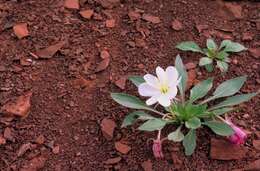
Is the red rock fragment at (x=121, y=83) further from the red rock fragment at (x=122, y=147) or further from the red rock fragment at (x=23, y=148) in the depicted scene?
the red rock fragment at (x=23, y=148)

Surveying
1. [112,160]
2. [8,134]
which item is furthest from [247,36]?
[8,134]

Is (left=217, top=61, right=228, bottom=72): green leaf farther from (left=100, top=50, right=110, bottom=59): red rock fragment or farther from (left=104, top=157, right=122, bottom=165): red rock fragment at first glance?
(left=104, top=157, right=122, bottom=165): red rock fragment

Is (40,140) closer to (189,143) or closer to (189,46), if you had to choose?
(189,143)

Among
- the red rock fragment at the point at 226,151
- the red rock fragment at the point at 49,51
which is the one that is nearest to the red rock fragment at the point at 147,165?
the red rock fragment at the point at 226,151

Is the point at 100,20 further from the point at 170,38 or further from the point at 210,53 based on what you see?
the point at 210,53

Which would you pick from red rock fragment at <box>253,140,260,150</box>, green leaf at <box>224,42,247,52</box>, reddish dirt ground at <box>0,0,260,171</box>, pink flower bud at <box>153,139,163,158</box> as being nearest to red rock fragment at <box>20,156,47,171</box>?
reddish dirt ground at <box>0,0,260,171</box>

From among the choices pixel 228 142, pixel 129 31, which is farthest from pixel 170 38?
pixel 228 142

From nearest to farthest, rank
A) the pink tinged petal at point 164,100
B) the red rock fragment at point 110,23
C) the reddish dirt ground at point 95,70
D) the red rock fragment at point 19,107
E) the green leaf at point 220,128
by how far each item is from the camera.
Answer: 1. the pink tinged petal at point 164,100
2. the green leaf at point 220,128
3. the reddish dirt ground at point 95,70
4. the red rock fragment at point 19,107
5. the red rock fragment at point 110,23
